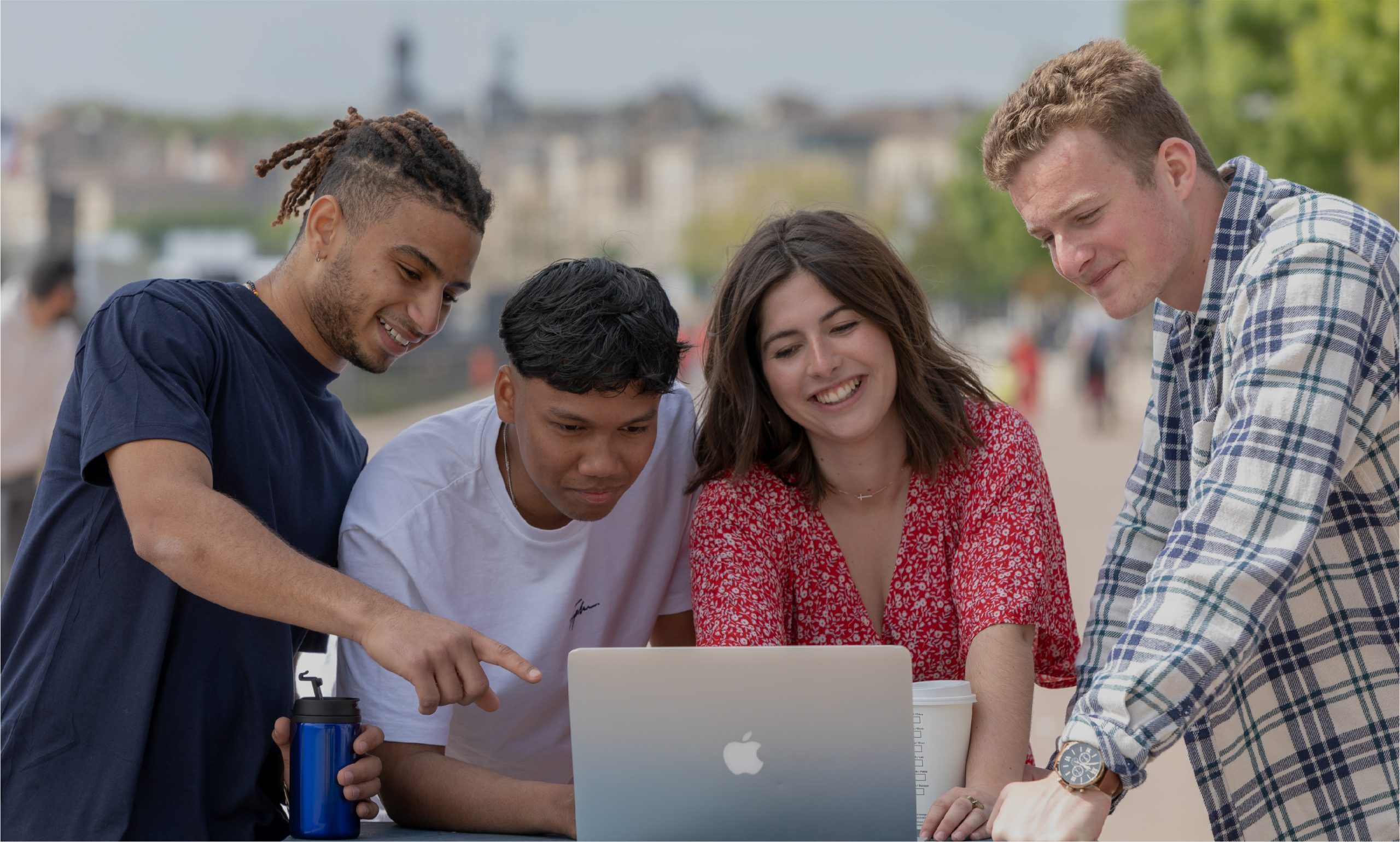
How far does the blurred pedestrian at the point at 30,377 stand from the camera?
24.0 ft

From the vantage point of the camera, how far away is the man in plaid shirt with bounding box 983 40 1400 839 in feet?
6.95

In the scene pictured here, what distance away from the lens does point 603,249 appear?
3248 millimetres

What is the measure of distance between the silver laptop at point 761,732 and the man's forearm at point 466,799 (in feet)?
1.11

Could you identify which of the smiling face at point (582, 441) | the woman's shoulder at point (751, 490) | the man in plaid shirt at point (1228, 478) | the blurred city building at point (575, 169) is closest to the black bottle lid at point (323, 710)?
the smiling face at point (582, 441)

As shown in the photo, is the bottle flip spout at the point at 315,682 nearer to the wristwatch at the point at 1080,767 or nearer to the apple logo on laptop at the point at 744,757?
the apple logo on laptop at the point at 744,757

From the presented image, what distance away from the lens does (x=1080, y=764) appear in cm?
206

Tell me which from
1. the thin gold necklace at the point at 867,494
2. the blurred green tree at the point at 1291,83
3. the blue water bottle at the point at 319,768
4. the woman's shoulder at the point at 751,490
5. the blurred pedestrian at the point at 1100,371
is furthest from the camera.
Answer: the blurred pedestrian at the point at 1100,371

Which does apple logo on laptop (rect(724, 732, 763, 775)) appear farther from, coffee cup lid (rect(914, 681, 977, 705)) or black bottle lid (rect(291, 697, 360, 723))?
black bottle lid (rect(291, 697, 360, 723))

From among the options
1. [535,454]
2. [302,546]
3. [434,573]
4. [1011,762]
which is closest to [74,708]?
[302,546]

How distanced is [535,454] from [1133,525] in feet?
4.06

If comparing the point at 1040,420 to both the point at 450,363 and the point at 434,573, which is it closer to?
the point at 450,363

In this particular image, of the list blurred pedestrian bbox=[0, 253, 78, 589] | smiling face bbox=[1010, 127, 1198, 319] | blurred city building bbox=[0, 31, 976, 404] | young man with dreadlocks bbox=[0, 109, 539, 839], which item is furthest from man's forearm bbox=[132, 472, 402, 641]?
blurred city building bbox=[0, 31, 976, 404]

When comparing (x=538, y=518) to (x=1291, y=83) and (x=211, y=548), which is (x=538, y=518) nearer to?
(x=211, y=548)

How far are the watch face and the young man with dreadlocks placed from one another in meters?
0.81
